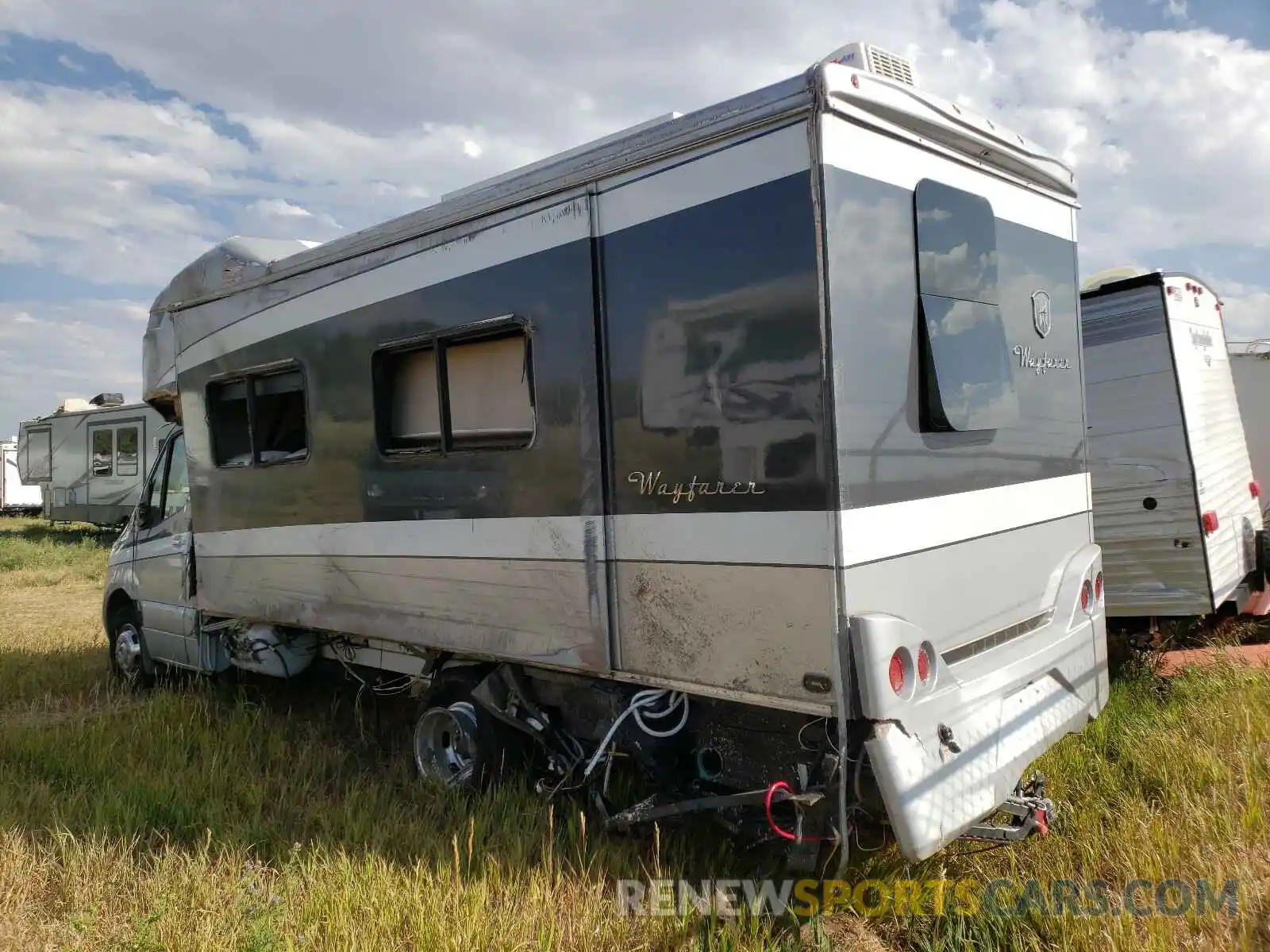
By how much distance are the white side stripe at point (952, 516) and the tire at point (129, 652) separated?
5932 mm

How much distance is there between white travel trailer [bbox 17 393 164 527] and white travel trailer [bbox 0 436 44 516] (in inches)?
244

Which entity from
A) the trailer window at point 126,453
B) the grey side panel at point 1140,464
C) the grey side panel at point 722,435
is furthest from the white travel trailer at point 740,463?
the trailer window at point 126,453

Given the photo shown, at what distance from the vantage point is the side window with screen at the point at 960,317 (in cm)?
351

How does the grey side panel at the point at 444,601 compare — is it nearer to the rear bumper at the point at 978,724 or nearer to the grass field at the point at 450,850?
the grass field at the point at 450,850

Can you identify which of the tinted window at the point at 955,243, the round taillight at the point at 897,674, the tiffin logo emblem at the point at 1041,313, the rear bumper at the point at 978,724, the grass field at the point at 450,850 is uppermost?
the tinted window at the point at 955,243

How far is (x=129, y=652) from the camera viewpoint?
7.35 m

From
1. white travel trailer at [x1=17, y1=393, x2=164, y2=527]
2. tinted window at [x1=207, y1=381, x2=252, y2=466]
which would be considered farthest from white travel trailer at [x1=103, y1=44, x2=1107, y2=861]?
white travel trailer at [x1=17, y1=393, x2=164, y2=527]

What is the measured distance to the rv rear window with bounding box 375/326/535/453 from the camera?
4168mm

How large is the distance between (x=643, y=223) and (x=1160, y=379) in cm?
383

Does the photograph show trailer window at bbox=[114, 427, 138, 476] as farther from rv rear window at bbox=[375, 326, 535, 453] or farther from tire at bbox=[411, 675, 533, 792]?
tire at bbox=[411, 675, 533, 792]

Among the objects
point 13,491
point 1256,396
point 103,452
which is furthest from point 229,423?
point 13,491

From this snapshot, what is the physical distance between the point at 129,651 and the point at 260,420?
2910 mm

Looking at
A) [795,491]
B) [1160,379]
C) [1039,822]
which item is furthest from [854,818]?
[1160,379]

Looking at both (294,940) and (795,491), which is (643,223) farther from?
(294,940)
